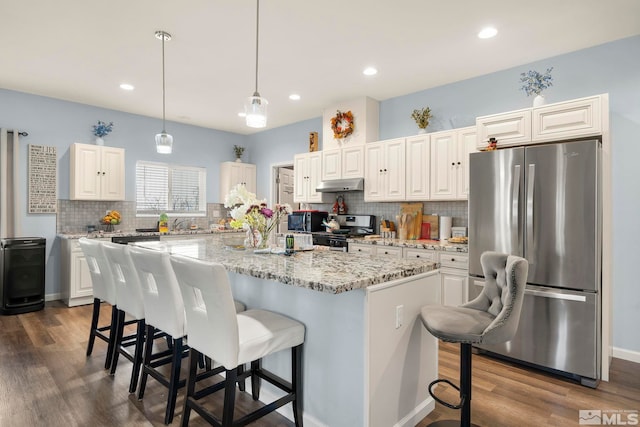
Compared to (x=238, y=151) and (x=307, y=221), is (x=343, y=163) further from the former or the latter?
(x=238, y=151)

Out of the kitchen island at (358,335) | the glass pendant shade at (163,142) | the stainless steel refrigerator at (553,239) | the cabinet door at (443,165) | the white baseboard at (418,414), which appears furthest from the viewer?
the cabinet door at (443,165)

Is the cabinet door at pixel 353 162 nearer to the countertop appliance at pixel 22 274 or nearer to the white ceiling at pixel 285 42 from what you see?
the white ceiling at pixel 285 42

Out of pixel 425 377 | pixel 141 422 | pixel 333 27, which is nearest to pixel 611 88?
pixel 333 27

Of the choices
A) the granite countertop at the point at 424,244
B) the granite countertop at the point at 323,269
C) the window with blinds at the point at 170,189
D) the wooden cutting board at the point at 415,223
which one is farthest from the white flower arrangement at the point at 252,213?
the window with blinds at the point at 170,189

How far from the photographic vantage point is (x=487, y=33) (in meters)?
3.06

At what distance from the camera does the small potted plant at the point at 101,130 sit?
516 centimetres

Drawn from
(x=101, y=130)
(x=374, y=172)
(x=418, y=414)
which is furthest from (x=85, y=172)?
(x=418, y=414)

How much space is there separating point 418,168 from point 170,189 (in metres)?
4.23

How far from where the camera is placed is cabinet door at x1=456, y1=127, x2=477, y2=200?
381 centimetres

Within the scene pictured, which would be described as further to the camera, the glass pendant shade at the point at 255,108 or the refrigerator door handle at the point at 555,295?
the refrigerator door handle at the point at 555,295

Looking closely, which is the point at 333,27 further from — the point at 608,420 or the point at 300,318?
the point at 608,420

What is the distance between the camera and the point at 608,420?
7.19 ft

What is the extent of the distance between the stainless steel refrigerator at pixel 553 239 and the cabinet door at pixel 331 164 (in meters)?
2.26

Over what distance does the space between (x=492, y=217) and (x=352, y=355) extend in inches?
76.3
